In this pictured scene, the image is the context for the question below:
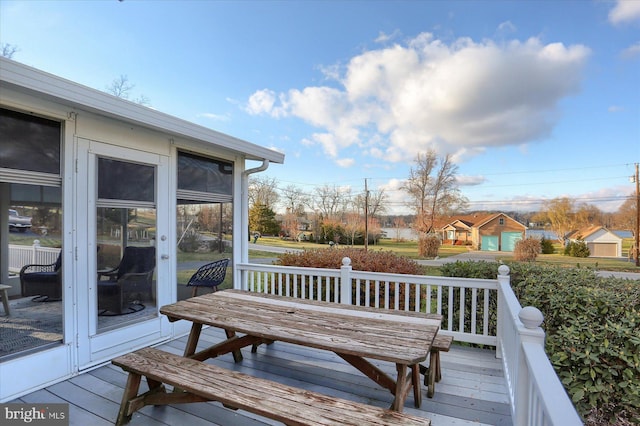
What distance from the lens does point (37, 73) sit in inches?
79.8

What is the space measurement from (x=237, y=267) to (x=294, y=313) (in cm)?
229

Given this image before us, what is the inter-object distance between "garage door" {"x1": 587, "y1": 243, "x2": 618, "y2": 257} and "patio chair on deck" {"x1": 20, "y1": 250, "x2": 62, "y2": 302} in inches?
1202

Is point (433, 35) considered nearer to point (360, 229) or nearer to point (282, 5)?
point (282, 5)

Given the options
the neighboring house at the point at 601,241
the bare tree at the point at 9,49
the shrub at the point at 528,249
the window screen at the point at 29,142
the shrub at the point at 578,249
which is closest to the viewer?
the window screen at the point at 29,142

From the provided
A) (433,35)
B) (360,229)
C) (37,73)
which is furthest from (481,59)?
(360,229)

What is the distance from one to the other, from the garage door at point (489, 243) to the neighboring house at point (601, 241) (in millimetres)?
5383

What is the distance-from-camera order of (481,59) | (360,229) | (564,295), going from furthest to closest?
1. (360,229)
2. (481,59)
3. (564,295)

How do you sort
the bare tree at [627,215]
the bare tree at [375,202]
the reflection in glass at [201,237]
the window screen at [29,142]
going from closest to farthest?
1. the window screen at [29,142]
2. the reflection in glass at [201,237]
3. the bare tree at [627,215]
4. the bare tree at [375,202]

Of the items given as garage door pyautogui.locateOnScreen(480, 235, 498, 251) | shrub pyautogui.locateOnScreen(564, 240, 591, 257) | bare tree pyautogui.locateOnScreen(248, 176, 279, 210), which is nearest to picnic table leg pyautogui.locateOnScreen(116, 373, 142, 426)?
bare tree pyautogui.locateOnScreen(248, 176, 279, 210)

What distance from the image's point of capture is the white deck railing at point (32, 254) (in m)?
2.49

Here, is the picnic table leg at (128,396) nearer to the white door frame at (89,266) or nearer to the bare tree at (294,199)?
the white door frame at (89,266)

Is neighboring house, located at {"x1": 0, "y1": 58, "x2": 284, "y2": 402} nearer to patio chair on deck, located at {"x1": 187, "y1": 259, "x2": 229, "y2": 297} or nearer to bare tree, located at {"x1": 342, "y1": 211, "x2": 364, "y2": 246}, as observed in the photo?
patio chair on deck, located at {"x1": 187, "y1": 259, "x2": 229, "y2": 297}

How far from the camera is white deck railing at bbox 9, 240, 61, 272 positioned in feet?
8.18

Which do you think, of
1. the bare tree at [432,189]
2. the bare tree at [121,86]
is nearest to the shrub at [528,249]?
the bare tree at [432,189]
